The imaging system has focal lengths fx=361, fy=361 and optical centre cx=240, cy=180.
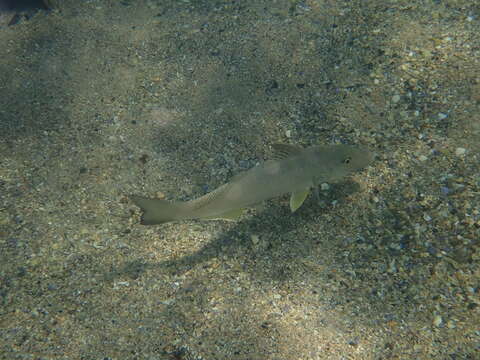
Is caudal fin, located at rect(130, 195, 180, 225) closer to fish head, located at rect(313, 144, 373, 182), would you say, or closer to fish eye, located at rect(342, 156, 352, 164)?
fish head, located at rect(313, 144, 373, 182)

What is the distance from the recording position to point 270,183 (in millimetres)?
3111

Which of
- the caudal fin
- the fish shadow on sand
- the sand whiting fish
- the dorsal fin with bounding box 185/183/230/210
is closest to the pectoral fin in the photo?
the sand whiting fish

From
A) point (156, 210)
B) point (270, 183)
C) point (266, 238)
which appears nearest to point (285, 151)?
point (270, 183)

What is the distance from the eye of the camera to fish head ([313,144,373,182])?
3260 millimetres

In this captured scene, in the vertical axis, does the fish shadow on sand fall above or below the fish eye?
below

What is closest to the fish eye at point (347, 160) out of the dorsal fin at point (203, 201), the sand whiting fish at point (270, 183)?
the sand whiting fish at point (270, 183)

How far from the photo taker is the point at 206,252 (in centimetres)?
340

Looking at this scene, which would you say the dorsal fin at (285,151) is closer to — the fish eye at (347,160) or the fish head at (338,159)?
the fish head at (338,159)

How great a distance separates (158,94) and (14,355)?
124 inches

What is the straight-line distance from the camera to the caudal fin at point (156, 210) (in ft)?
9.20

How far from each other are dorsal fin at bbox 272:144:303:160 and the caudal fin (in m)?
1.02

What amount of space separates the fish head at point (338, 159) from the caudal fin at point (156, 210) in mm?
1309

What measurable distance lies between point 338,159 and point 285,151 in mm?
489

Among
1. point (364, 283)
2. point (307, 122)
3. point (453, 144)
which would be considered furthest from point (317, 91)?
point (364, 283)
